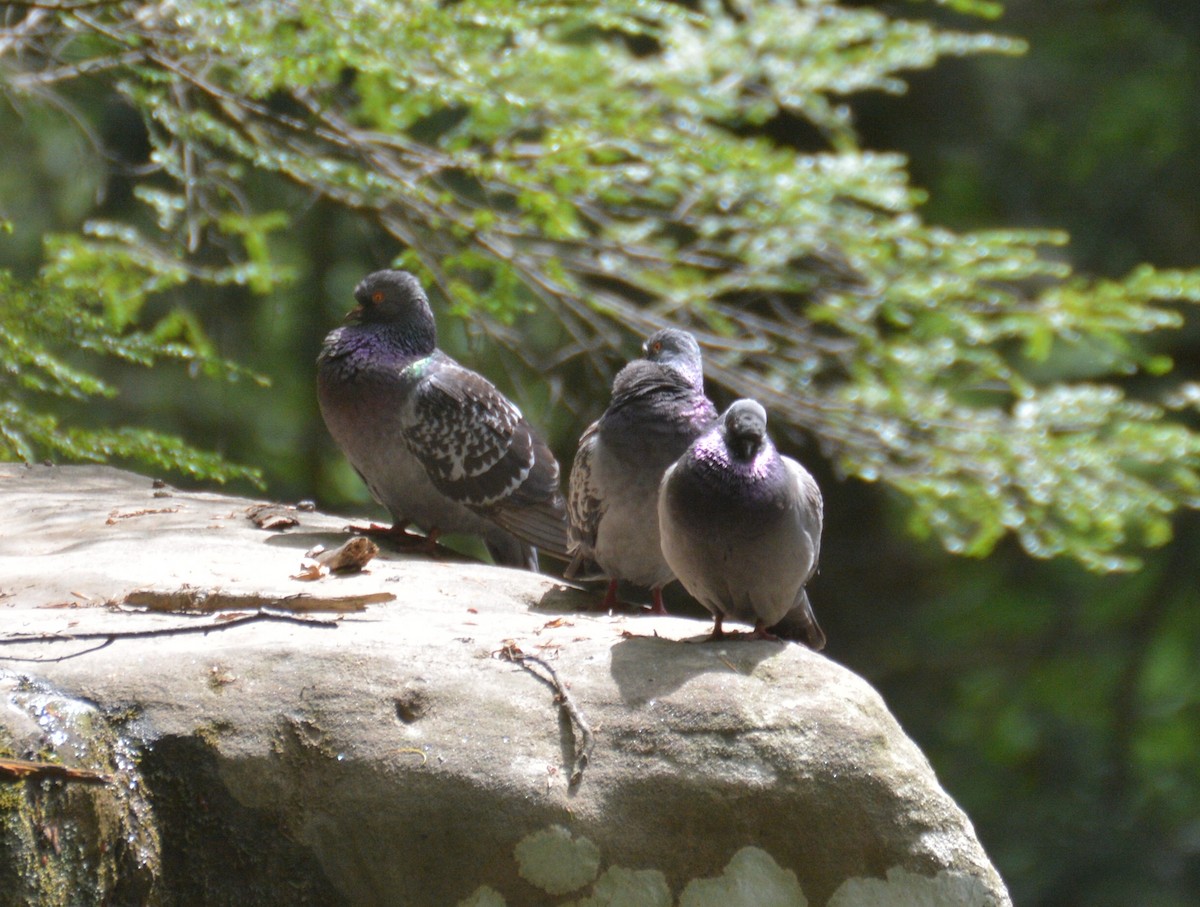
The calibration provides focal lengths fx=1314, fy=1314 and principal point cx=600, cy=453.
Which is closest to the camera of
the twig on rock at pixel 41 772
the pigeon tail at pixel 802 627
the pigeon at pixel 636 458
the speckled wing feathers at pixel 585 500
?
the twig on rock at pixel 41 772

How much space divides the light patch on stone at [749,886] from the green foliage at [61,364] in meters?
3.03

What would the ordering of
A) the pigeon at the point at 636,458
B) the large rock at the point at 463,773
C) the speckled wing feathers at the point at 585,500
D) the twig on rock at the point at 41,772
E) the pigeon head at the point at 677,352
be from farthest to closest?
the pigeon head at the point at 677,352 < the speckled wing feathers at the point at 585,500 < the pigeon at the point at 636,458 < the large rock at the point at 463,773 < the twig on rock at the point at 41,772

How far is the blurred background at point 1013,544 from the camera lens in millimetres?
7430

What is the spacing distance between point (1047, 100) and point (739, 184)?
A: 4216 millimetres

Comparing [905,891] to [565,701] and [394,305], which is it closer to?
[565,701]

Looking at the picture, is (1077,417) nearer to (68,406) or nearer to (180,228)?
(180,228)

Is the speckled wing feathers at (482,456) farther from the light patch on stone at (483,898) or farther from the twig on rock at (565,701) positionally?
the light patch on stone at (483,898)

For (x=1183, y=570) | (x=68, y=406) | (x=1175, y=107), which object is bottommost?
(x=1183, y=570)

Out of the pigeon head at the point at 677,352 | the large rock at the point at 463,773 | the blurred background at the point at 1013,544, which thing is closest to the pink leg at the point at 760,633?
the large rock at the point at 463,773

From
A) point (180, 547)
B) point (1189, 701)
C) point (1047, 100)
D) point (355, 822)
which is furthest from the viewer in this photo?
point (1047, 100)

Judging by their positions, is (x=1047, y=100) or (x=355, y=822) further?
(x=1047, y=100)

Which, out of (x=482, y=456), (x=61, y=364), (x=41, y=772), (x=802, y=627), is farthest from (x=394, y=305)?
(x=41, y=772)

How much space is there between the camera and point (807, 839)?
2.66 metres

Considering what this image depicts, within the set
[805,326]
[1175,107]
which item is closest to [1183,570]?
[1175,107]
